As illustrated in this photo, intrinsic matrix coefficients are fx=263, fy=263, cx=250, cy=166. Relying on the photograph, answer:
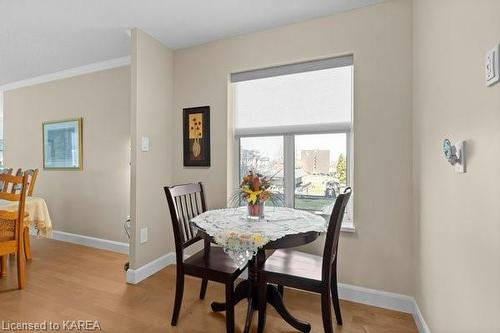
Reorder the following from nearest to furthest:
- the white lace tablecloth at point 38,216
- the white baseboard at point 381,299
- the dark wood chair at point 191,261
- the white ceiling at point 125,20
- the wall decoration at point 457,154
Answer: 1. the wall decoration at point 457,154
2. the dark wood chair at point 191,261
3. the white baseboard at point 381,299
4. the white ceiling at point 125,20
5. the white lace tablecloth at point 38,216

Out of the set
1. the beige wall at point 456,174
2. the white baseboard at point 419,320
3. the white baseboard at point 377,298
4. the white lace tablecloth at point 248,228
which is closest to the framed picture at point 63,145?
the white lace tablecloth at point 248,228

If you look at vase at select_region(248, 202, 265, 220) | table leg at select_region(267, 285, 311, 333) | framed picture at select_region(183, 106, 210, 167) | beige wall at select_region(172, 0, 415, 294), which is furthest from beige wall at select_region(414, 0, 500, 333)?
framed picture at select_region(183, 106, 210, 167)

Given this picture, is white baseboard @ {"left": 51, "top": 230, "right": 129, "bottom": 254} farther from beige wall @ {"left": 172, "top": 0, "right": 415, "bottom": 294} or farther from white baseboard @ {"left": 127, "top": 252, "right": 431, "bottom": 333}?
white baseboard @ {"left": 127, "top": 252, "right": 431, "bottom": 333}

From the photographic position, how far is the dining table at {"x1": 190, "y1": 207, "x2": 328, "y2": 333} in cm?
142

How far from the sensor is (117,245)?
312cm

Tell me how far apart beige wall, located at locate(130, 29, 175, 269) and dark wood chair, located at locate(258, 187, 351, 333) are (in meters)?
1.33

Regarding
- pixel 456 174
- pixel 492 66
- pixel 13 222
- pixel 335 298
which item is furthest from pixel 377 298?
pixel 13 222

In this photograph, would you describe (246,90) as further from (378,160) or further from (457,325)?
(457,325)

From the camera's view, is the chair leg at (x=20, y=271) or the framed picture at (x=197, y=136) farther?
the framed picture at (x=197, y=136)

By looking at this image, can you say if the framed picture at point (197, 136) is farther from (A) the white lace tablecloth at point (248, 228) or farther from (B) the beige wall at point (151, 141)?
(A) the white lace tablecloth at point (248, 228)

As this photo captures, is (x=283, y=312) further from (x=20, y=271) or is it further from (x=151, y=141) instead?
(x=20, y=271)

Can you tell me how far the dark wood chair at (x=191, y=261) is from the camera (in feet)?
5.10

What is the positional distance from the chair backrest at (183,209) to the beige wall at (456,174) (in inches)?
55.7

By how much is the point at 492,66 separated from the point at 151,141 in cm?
239
